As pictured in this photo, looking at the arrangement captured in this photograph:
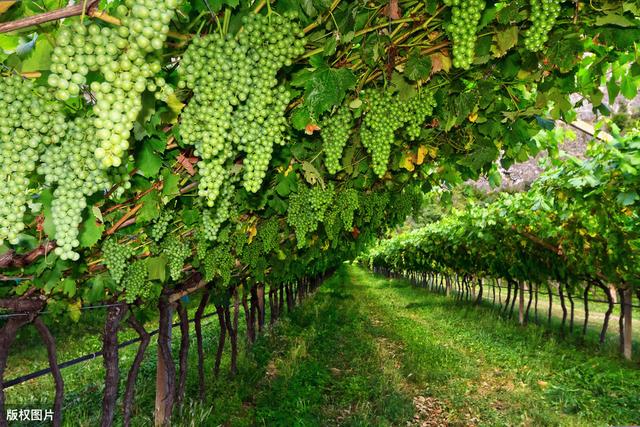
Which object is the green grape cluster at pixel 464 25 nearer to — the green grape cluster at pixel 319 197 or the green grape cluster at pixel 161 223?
the green grape cluster at pixel 319 197

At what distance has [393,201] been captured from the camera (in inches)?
216

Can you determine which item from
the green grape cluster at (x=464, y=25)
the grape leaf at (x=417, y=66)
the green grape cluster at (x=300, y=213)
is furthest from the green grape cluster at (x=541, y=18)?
the green grape cluster at (x=300, y=213)

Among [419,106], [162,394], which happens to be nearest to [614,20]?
[419,106]

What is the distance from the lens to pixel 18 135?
1.23 meters

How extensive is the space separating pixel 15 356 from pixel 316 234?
9.13 meters

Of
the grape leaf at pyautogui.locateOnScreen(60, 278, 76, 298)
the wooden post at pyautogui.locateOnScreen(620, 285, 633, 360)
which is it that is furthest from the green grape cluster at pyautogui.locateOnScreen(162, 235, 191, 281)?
the wooden post at pyautogui.locateOnScreen(620, 285, 633, 360)

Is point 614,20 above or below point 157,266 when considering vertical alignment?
above

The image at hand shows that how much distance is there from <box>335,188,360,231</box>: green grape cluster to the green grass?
3.37 meters

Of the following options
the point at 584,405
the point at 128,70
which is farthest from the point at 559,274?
the point at 128,70

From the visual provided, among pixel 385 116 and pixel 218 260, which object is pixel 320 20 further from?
pixel 218 260

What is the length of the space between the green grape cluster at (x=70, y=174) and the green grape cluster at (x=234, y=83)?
30 cm

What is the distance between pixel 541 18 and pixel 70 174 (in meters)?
1.84

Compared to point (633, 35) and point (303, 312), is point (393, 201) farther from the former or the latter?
point (303, 312)

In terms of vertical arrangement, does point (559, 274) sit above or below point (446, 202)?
below
